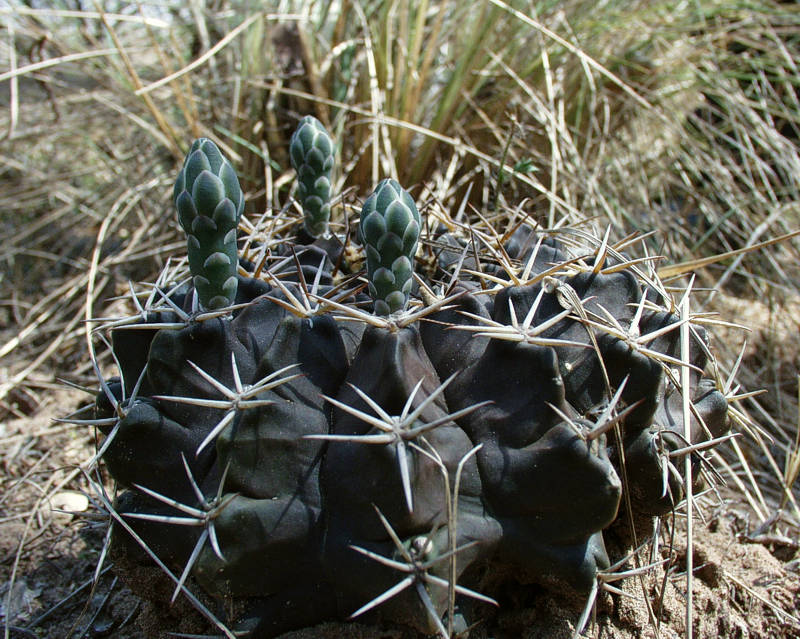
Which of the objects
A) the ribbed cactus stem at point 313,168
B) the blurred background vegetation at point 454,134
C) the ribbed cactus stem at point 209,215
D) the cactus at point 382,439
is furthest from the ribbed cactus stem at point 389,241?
the blurred background vegetation at point 454,134

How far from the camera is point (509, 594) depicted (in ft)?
5.06

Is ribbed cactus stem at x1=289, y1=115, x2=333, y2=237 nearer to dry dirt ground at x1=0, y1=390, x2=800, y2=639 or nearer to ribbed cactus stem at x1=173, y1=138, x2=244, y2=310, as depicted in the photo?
ribbed cactus stem at x1=173, y1=138, x2=244, y2=310

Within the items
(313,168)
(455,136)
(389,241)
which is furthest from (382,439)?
A: (455,136)

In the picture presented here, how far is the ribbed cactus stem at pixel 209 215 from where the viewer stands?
1280 mm

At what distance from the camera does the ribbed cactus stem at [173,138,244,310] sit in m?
1.28

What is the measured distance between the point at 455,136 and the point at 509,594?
97.6 inches

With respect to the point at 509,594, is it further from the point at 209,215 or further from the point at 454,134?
the point at 454,134

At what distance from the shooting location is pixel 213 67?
3.90 meters

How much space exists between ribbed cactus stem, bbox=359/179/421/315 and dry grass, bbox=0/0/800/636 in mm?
1613

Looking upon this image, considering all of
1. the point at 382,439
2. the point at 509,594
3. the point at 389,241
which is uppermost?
the point at 389,241

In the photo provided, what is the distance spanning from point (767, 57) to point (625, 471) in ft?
12.0

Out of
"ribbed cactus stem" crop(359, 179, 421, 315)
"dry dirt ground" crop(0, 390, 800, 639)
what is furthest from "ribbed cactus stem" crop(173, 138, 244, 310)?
"dry dirt ground" crop(0, 390, 800, 639)

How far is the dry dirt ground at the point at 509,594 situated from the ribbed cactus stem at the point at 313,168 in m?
0.91

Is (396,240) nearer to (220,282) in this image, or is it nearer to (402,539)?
(220,282)
